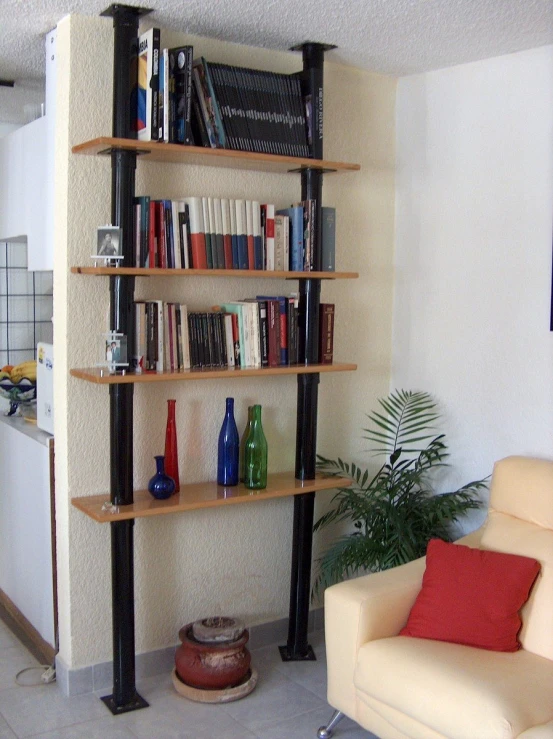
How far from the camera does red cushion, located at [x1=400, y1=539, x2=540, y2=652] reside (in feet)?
8.24

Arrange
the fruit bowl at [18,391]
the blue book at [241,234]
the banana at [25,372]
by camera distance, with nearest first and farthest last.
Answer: the blue book at [241,234] → the fruit bowl at [18,391] → the banana at [25,372]

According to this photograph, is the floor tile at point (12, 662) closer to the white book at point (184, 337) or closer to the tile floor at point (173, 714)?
the tile floor at point (173, 714)

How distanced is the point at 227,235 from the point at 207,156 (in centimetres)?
Result: 28

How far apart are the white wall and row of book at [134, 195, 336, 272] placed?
1.73ft

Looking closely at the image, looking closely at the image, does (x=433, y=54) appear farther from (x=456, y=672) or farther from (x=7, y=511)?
(x=7, y=511)

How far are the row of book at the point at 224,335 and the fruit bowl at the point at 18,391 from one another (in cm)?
106

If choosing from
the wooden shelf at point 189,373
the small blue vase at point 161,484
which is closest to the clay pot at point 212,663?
the small blue vase at point 161,484

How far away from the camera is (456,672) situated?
230 centimetres

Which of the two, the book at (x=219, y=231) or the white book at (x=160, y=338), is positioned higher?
the book at (x=219, y=231)

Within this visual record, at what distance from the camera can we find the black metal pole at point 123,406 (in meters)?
2.71

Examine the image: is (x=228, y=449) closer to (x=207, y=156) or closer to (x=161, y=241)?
(x=161, y=241)

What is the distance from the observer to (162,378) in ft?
9.02

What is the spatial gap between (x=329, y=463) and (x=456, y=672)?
48.3 inches

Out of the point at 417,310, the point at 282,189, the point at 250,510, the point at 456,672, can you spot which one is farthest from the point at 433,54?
the point at 456,672
